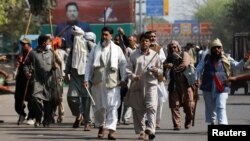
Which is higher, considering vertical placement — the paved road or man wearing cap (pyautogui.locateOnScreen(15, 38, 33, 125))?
man wearing cap (pyautogui.locateOnScreen(15, 38, 33, 125))

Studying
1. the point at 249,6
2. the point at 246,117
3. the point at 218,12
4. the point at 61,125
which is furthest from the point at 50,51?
the point at 218,12

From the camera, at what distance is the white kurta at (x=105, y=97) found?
14.8m

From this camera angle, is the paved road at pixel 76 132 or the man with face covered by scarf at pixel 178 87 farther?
the man with face covered by scarf at pixel 178 87

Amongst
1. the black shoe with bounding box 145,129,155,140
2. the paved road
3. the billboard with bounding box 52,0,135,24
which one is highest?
the billboard with bounding box 52,0,135,24

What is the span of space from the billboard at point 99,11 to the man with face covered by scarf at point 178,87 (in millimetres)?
35132

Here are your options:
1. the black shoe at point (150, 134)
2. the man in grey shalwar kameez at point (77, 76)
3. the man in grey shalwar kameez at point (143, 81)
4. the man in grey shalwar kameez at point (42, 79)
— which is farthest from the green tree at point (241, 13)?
the black shoe at point (150, 134)

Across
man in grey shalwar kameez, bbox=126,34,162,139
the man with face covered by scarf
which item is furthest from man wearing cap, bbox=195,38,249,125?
the man with face covered by scarf

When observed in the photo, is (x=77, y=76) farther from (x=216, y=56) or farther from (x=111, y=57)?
(x=216, y=56)

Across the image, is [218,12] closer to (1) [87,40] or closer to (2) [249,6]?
(2) [249,6]

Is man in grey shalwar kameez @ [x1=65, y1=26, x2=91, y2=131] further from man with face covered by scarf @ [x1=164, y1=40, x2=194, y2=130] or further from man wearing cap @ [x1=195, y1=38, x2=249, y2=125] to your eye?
man wearing cap @ [x1=195, y1=38, x2=249, y2=125]

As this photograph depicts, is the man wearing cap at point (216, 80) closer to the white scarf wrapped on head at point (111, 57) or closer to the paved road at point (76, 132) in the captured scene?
the paved road at point (76, 132)

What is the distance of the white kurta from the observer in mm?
14812

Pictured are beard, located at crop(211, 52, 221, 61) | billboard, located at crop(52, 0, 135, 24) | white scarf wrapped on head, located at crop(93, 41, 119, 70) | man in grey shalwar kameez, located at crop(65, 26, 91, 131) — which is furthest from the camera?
billboard, located at crop(52, 0, 135, 24)

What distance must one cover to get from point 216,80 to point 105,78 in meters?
1.83
